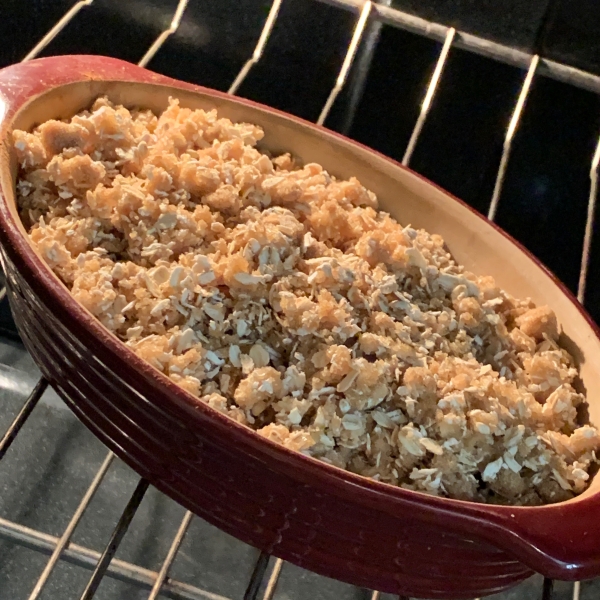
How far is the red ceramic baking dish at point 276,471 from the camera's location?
1.25ft

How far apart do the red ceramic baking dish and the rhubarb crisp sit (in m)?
0.03

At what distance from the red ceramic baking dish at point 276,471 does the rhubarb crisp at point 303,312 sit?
3cm

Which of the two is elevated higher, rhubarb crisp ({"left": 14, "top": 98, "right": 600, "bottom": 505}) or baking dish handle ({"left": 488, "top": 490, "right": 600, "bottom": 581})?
rhubarb crisp ({"left": 14, "top": 98, "right": 600, "bottom": 505})

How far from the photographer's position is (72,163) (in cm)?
51

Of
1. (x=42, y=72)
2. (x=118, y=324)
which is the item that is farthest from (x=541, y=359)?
(x=42, y=72)

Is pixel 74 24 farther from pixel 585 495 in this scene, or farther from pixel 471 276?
pixel 585 495

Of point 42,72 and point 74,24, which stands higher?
point 74,24

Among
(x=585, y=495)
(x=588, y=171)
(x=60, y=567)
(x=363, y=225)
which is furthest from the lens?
(x=588, y=171)

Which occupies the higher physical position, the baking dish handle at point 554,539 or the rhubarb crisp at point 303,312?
the rhubarb crisp at point 303,312

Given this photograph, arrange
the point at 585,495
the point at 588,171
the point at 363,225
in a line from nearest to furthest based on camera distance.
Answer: the point at 585,495 → the point at 363,225 → the point at 588,171

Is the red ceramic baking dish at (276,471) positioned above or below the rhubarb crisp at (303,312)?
below

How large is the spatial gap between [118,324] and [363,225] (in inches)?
8.3

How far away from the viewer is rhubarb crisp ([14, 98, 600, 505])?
1.47 feet

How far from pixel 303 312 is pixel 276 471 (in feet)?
0.40
